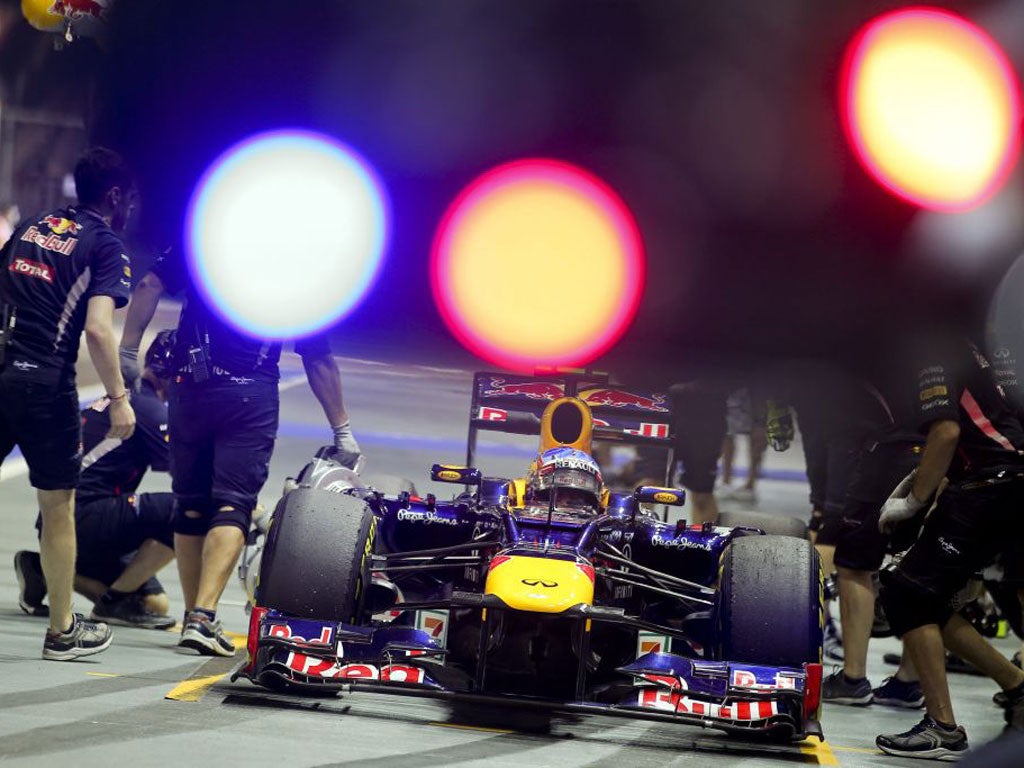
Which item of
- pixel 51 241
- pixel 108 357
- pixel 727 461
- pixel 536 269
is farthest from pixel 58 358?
pixel 536 269

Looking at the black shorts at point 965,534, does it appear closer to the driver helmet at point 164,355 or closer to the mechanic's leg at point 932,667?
the mechanic's leg at point 932,667

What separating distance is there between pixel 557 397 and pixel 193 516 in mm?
2219

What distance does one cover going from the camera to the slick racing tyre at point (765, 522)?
294 inches

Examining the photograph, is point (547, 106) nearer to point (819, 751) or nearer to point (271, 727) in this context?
point (819, 751)

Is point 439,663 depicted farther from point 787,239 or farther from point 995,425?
point 787,239

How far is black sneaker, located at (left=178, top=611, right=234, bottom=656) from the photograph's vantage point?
665cm

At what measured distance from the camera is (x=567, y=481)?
22.5 ft

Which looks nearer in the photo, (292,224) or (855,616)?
(855,616)

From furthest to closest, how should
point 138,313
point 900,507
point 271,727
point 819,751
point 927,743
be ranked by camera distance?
1. point 138,313
2. point 900,507
3. point 927,743
4. point 819,751
5. point 271,727

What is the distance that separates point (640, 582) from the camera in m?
6.21

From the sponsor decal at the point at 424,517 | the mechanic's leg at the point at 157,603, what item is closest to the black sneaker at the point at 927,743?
the sponsor decal at the point at 424,517

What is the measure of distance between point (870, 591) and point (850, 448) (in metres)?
0.91

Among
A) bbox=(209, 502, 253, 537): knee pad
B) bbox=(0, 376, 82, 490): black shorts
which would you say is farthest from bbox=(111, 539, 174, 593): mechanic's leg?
bbox=(0, 376, 82, 490): black shorts

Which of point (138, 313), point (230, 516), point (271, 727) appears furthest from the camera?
point (138, 313)
